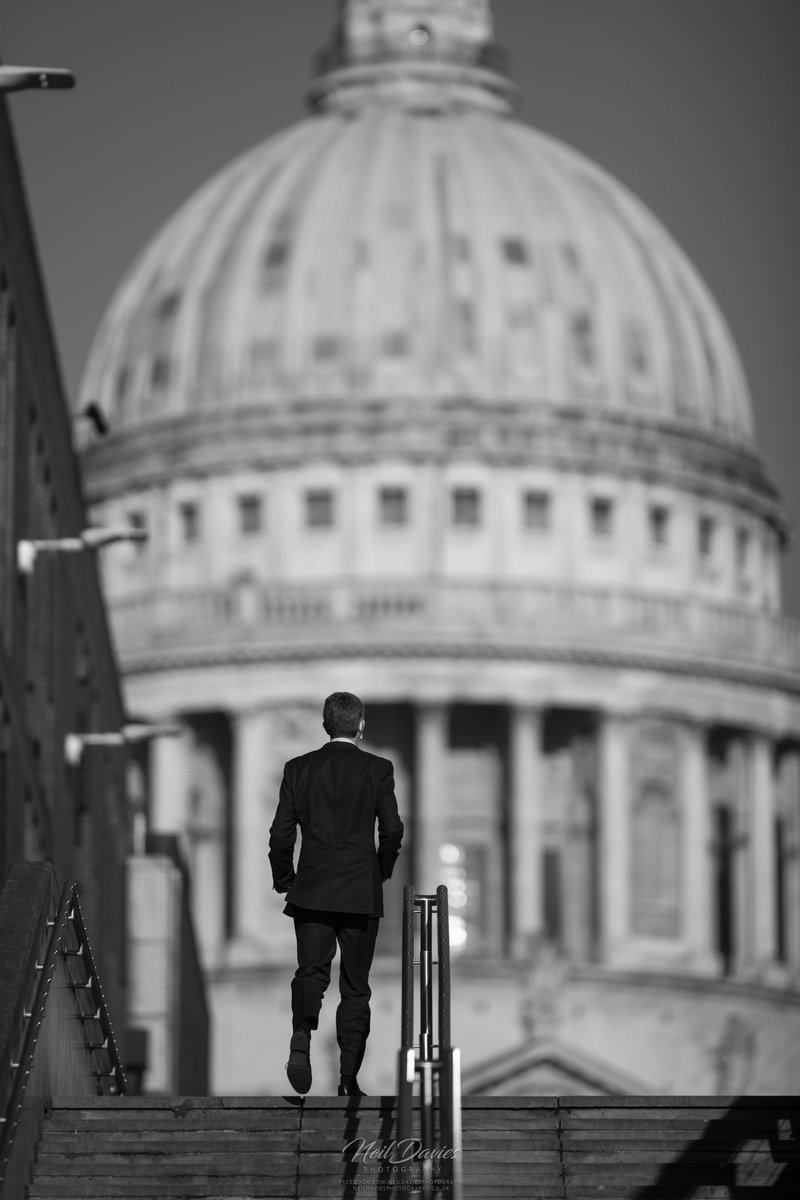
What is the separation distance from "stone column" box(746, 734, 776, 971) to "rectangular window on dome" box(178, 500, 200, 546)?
56.6 feet

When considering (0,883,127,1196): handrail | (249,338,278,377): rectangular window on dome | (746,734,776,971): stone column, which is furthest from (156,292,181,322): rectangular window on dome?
(0,883,127,1196): handrail

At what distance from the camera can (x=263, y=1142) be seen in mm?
22266

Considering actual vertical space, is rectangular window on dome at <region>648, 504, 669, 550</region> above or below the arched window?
above

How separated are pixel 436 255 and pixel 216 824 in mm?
18339

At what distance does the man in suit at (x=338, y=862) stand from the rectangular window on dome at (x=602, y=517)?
9755 cm

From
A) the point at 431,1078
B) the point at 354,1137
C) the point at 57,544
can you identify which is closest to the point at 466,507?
the point at 57,544

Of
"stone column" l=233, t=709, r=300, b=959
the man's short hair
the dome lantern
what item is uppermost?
the dome lantern

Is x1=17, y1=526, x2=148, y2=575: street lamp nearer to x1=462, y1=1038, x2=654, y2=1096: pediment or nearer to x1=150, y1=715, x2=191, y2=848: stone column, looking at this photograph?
x1=462, y1=1038, x2=654, y2=1096: pediment

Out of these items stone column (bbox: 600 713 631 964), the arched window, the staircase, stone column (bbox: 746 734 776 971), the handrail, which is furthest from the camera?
stone column (bbox: 746 734 776 971)

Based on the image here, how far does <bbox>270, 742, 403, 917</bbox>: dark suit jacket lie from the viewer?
23.5 metres

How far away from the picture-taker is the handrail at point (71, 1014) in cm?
2108

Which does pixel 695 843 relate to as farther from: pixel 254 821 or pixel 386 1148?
pixel 386 1148

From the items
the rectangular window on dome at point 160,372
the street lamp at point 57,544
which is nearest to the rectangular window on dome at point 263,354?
the rectangular window on dome at point 160,372

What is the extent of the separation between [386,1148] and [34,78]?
1048 cm
